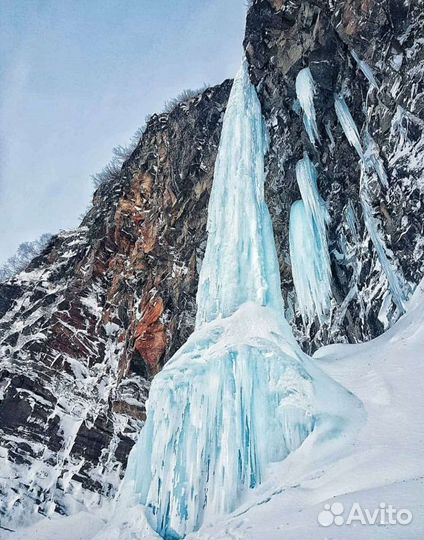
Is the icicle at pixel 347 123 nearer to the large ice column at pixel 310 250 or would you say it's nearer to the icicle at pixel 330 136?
the icicle at pixel 330 136

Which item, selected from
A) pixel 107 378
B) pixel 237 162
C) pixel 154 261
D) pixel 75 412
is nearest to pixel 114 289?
pixel 154 261

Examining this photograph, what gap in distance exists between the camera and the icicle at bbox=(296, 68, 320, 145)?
51.8ft

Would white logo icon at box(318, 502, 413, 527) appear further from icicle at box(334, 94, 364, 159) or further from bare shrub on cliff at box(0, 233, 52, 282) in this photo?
bare shrub on cliff at box(0, 233, 52, 282)

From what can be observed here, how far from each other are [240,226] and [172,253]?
25.2 feet

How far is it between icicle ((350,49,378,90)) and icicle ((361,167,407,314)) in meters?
2.28

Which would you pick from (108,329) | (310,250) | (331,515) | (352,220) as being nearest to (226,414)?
(331,515)

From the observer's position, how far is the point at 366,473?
21.5 feet

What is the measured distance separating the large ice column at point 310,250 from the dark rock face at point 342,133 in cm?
25

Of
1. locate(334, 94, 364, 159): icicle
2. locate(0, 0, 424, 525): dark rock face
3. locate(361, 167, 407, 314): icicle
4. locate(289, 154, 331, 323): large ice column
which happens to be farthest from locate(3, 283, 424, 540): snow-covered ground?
locate(334, 94, 364, 159): icicle

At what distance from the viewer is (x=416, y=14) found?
1261 cm

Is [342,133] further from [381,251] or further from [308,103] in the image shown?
[381,251]

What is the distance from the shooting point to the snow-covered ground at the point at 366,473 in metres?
5.39

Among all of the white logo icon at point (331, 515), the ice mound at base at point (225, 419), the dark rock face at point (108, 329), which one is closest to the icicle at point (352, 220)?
the ice mound at base at point (225, 419)

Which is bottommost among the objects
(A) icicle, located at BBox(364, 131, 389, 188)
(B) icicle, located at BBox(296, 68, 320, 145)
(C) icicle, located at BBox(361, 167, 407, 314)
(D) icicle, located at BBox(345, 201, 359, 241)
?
(C) icicle, located at BBox(361, 167, 407, 314)
